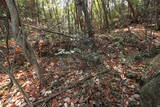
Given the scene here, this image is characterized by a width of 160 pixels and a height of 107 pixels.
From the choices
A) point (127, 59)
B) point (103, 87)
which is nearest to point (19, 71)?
point (103, 87)

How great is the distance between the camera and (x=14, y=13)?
57.9 inches

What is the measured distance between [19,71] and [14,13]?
1.39 meters

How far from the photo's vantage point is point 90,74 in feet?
6.57

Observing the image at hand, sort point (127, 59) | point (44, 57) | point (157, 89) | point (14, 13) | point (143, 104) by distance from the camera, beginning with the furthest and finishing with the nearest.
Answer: point (44, 57)
point (127, 59)
point (14, 13)
point (143, 104)
point (157, 89)

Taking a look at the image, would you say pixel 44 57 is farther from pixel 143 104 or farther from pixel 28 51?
pixel 143 104

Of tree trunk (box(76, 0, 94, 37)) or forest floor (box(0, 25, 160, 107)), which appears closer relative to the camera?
forest floor (box(0, 25, 160, 107))

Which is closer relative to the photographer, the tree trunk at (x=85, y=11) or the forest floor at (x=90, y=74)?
Answer: the forest floor at (x=90, y=74)

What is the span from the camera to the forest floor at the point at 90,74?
162 centimetres

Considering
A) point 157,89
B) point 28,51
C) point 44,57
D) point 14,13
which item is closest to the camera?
point 157,89

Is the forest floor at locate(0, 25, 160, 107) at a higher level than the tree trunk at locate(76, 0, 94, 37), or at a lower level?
lower

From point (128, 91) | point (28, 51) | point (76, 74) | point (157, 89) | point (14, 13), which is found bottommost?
point (128, 91)

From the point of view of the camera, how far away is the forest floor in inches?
63.8

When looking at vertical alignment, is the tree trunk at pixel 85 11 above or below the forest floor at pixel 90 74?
above

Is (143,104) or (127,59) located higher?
(127,59)
